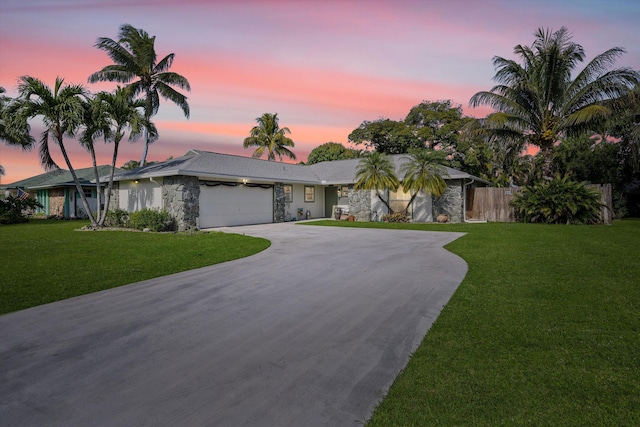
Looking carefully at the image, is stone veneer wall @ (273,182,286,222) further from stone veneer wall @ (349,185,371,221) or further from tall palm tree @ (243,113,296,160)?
tall palm tree @ (243,113,296,160)

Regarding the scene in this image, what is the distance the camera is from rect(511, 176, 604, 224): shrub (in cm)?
1476

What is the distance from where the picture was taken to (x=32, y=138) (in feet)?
65.7

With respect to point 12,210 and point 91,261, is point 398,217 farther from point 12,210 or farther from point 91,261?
point 12,210

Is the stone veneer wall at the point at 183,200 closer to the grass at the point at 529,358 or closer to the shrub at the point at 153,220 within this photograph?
the shrub at the point at 153,220

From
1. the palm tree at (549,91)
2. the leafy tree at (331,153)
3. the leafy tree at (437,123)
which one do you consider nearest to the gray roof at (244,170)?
the palm tree at (549,91)

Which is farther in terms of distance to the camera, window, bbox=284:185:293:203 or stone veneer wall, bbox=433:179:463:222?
window, bbox=284:185:293:203

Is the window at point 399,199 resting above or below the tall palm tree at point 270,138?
below

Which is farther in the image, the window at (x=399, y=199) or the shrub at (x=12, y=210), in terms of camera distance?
the window at (x=399, y=199)

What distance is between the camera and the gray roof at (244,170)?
15.1m

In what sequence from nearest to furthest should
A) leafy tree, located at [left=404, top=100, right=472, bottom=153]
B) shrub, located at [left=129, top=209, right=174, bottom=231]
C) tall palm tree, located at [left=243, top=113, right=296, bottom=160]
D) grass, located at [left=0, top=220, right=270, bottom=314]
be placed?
grass, located at [left=0, top=220, right=270, bottom=314] → shrub, located at [left=129, top=209, right=174, bottom=231] → leafy tree, located at [left=404, top=100, right=472, bottom=153] → tall palm tree, located at [left=243, top=113, right=296, bottom=160]

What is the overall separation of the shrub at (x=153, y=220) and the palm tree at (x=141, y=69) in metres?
9.45

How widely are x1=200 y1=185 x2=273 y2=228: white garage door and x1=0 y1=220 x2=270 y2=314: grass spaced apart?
451 cm

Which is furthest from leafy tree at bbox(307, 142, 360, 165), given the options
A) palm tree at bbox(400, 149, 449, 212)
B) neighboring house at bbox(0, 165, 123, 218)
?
neighboring house at bbox(0, 165, 123, 218)

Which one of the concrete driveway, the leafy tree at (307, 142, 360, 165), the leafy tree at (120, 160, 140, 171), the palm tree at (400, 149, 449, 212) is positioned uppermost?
the leafy tree at (307, 142, 360, 165)
